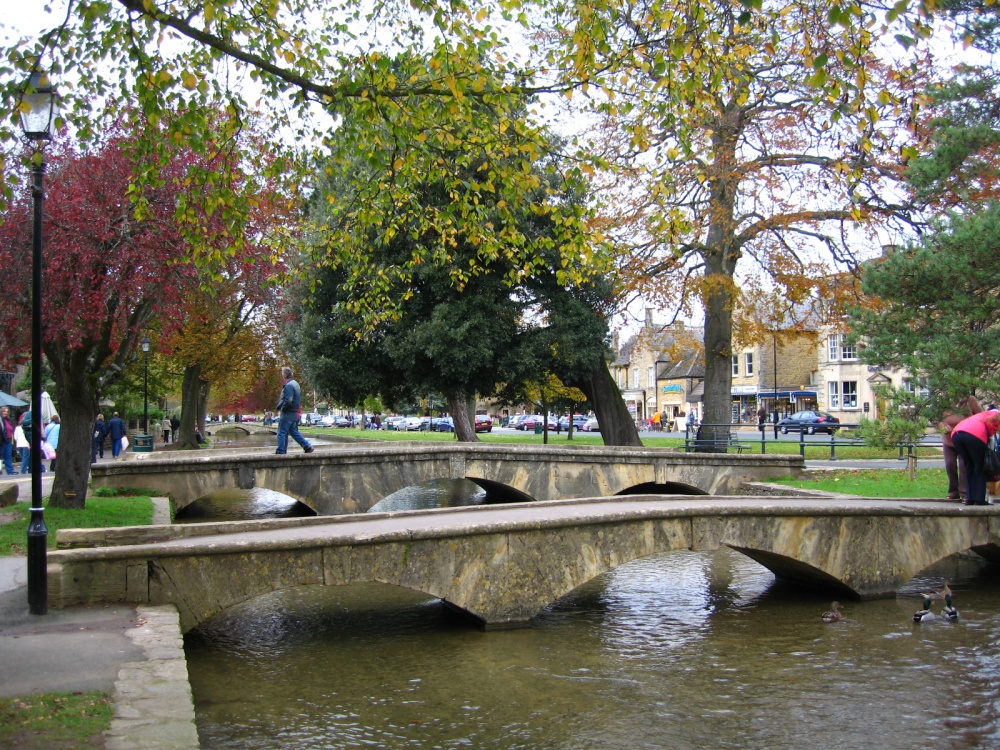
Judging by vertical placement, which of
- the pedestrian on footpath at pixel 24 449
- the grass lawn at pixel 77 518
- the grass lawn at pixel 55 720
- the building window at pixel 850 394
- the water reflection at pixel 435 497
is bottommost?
the water reflection at pixel 435 497

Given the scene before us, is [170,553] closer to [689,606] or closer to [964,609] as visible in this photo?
[689,606]

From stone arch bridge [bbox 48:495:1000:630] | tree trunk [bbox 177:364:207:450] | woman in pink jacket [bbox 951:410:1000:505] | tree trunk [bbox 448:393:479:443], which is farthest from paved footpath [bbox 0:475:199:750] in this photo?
tree trunk [bbox 177:364:207:450]

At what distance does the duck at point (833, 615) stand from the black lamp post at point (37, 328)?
859cm

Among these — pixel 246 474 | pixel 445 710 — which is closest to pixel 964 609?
pixel 445 710

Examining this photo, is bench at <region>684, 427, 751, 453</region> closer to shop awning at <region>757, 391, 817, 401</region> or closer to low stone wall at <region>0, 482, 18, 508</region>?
low stone wall at <region>0, 482, 18, 508</region>

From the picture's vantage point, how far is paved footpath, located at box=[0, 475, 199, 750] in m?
5.51

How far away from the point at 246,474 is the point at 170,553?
9640 millimetres

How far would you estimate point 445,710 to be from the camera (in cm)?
835

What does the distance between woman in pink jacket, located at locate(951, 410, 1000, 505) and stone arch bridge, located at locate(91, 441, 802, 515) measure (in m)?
8.44

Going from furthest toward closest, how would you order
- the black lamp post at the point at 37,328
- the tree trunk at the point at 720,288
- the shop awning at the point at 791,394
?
1. the shop awning at the point at 791,394
2. the tree trunk at the point at 720,288
3. the black lamp post at the point at 37,328

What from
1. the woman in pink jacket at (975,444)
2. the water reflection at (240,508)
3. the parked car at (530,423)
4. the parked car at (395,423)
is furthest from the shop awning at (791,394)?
the woman in pink jacket at (975,444)

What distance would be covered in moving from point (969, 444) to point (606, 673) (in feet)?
21.2

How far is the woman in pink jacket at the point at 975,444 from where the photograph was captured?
1247 cm

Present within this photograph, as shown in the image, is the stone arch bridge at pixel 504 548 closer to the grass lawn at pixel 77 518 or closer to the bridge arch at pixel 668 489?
the grass lawn at pixel 77 518
